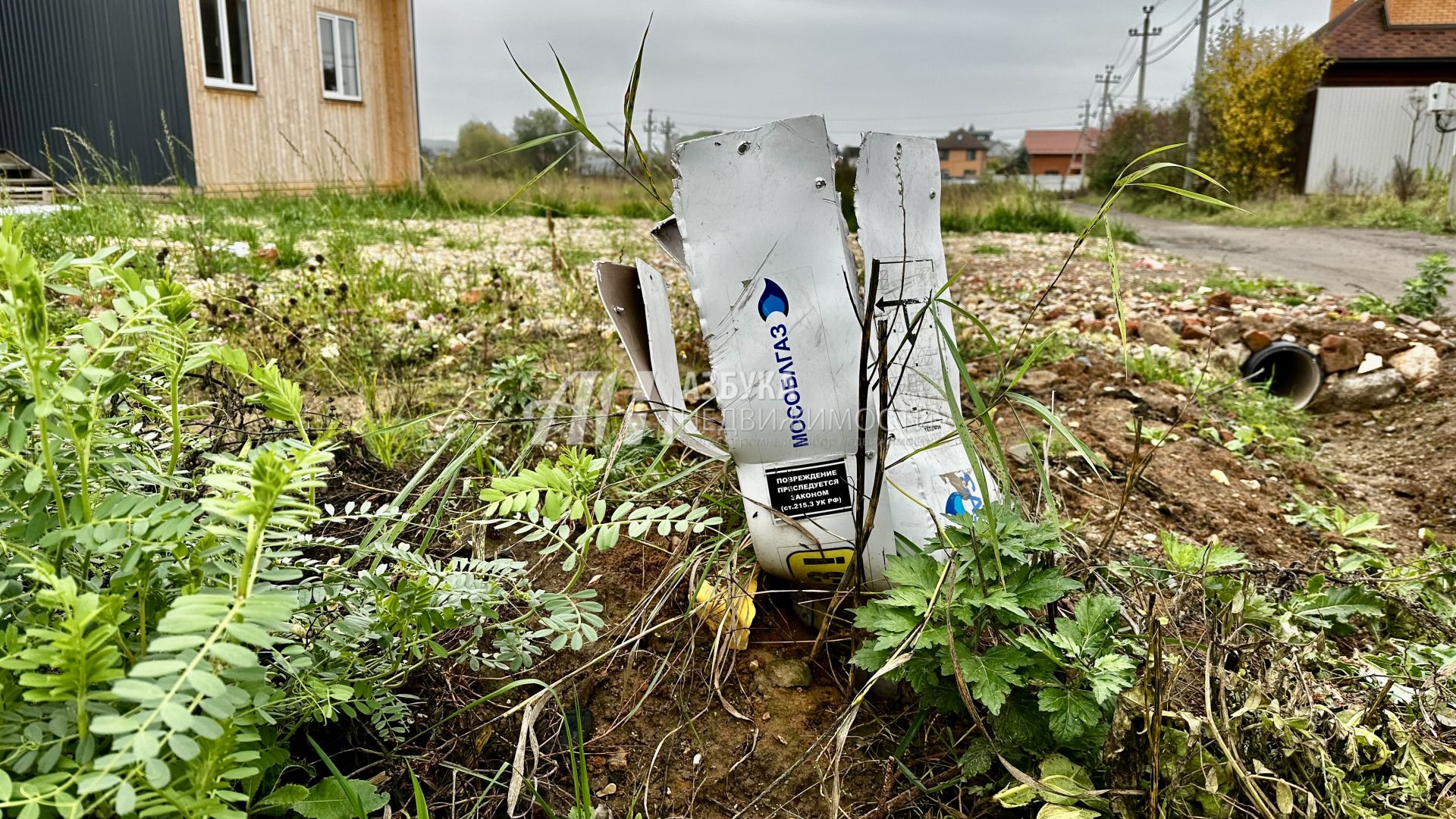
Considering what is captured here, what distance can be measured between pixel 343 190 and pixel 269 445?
540 centimetres

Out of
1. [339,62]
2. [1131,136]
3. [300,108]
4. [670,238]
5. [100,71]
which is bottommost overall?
[670,238]

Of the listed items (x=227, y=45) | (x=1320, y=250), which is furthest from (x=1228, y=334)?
(x=227, y=45)

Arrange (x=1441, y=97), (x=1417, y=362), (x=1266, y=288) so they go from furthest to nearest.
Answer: (x=1441, y=97) < (x=1266, y=288) < (x=1417, y=362)

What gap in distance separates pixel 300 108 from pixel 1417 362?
37.6 feet

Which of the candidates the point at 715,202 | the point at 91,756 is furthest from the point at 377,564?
the point at 715,202

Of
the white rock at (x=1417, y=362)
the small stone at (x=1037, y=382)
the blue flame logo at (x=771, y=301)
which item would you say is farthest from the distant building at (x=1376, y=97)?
the blue flame logo at (x=771, y=301)

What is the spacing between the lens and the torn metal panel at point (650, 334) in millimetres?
1509

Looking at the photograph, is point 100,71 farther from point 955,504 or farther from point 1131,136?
point 1131,136

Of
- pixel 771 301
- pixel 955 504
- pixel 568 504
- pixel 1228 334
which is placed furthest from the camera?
pixel 1228 334

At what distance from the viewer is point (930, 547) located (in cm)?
127

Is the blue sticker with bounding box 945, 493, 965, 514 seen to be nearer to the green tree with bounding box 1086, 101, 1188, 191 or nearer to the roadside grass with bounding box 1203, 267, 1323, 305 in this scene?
the roadside grass with bounding box 1203, 267, 1323, 305

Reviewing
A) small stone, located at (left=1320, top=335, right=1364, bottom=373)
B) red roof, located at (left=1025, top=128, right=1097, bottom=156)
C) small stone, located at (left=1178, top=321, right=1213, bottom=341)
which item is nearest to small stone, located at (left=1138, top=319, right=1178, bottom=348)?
small stone, located at (left=1178, top=321, right=1213, bottom=341)

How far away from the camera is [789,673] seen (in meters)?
1.41

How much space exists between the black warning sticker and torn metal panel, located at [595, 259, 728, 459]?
0.18 meters
